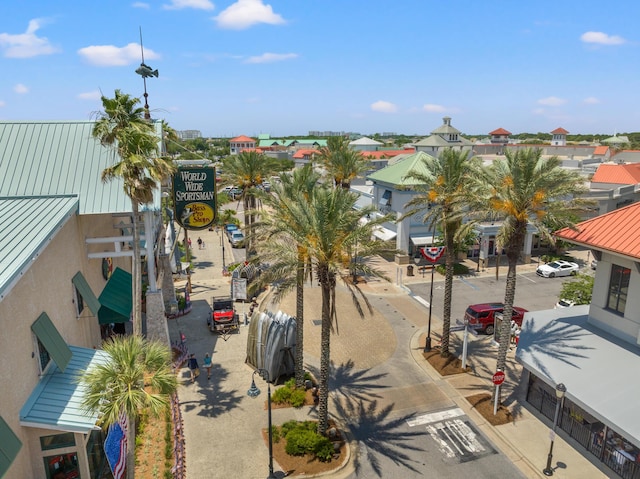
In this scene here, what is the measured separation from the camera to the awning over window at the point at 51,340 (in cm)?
1533

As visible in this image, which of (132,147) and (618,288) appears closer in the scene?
(132,147)

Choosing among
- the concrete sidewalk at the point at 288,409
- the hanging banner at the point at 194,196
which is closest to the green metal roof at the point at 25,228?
the hanging banner at the point at 194,196

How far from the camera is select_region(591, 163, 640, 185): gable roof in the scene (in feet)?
164

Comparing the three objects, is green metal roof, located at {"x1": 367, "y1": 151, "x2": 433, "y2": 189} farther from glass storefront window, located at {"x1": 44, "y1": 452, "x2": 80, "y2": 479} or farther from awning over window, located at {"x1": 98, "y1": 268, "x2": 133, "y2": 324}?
glass storefront window, located at {"x1": 44, "y1": 452, "x2": 80, "y2": 479}

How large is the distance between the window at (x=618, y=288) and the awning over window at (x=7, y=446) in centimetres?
2353

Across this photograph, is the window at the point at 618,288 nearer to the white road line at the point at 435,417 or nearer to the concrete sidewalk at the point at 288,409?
the concrete sidewalk at the point at 288,409

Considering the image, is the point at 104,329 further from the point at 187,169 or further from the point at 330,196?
the point at 330,196

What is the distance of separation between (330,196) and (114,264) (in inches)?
767

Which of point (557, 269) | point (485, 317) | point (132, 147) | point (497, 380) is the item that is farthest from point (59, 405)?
point (557, 269)

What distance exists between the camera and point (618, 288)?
20.3 m

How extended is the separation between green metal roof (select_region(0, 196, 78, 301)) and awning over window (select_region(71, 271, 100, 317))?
305cm

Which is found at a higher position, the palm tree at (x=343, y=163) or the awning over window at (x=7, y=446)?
the palm tree at (x=343, y=163)

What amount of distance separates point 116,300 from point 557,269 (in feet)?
125

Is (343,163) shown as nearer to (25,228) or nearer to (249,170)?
(249,170)
